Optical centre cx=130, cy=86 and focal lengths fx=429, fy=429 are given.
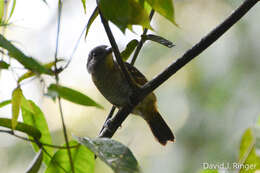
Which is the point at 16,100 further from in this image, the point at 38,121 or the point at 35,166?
the point at 38,121

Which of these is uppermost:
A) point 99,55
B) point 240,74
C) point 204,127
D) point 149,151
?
point 99,55

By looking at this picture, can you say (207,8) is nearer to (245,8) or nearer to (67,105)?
(67,105)

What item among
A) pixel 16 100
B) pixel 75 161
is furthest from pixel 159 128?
pixel 16 100

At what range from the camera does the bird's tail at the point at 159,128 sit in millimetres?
3732

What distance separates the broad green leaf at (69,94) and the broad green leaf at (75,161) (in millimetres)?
254

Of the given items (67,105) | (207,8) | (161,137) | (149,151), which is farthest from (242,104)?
(67,105)

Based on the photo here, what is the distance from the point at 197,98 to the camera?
488 centimetres

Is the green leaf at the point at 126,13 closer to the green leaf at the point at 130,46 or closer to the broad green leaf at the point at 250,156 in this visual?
the broad green leaf at the point at 250,156

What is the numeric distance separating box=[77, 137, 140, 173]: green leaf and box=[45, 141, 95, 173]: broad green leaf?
10.7 inches

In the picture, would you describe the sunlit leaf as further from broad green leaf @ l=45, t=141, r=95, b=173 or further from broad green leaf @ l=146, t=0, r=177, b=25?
broad green leaf @ l=146, t=0, r=177, b=25

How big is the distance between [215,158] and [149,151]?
49.9 inches

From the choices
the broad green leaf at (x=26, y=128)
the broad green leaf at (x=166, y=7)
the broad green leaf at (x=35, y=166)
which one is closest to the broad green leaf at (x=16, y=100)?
the broad green leaf at (x=26, y=128)

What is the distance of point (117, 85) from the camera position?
3.35 metres

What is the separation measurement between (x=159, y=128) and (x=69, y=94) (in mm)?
2492
